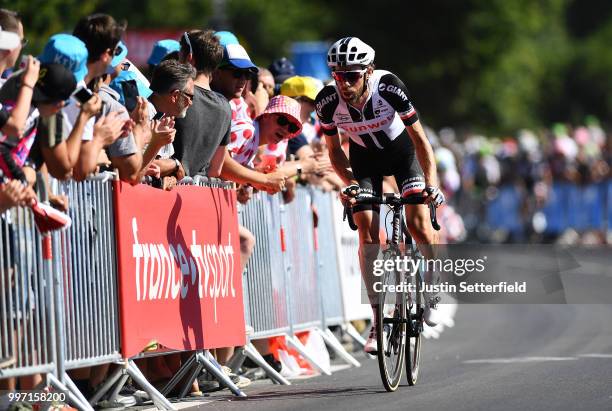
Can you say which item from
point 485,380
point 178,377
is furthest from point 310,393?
point 485,380

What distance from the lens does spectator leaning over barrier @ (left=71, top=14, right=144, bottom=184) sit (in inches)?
352

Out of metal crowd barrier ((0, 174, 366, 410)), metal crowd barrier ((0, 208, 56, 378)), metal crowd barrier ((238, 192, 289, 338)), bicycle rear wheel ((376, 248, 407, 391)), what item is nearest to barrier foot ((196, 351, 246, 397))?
metal crowd barrier ((0, 174, 366, 410))

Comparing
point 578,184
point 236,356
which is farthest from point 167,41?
point 578,184

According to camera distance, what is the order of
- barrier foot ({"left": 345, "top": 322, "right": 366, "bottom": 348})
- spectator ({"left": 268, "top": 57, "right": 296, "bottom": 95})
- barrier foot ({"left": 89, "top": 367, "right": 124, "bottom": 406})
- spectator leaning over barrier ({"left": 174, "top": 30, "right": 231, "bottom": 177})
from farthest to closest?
spectator ({"left": 268, "top": 57, "right": 296, "bottom": 95}) < barrier foot ({"left": 345, "top": 322, "right": 366, "bottom": 348}) < spectator leaning over barrier ({"left": 174, "top": 30, "right": 231, "bottom": 177}) < barrier foot ({"left": 89, "top": 367, "right": 124, "bottom": 406})

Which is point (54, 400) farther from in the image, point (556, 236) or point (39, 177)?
point (556, 236)

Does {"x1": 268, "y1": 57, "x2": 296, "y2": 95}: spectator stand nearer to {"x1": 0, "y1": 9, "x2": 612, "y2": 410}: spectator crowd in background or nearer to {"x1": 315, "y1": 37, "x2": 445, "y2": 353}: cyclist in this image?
{"x1": 0, "y1": 9, "x2": 612, "y2": 410}: spectator crowd in background

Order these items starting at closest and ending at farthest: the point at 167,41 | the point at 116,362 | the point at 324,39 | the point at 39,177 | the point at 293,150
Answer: the point at 39,177 → the point at 116,362 → the point at 167,41 → the point at 293,150 → the point at 324,39

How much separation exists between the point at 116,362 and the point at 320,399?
1.55m

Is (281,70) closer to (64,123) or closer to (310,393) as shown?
(310,393)

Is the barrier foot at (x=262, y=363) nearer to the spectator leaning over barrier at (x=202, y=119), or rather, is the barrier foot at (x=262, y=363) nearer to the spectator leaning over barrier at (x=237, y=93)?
the spectator leaning over barrier at (x=237, y=93)

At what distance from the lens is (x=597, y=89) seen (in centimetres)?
10319

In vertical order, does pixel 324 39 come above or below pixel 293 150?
above

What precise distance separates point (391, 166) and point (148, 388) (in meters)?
2.78

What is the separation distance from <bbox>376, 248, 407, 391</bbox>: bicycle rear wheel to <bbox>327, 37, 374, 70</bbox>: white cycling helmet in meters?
1.39
